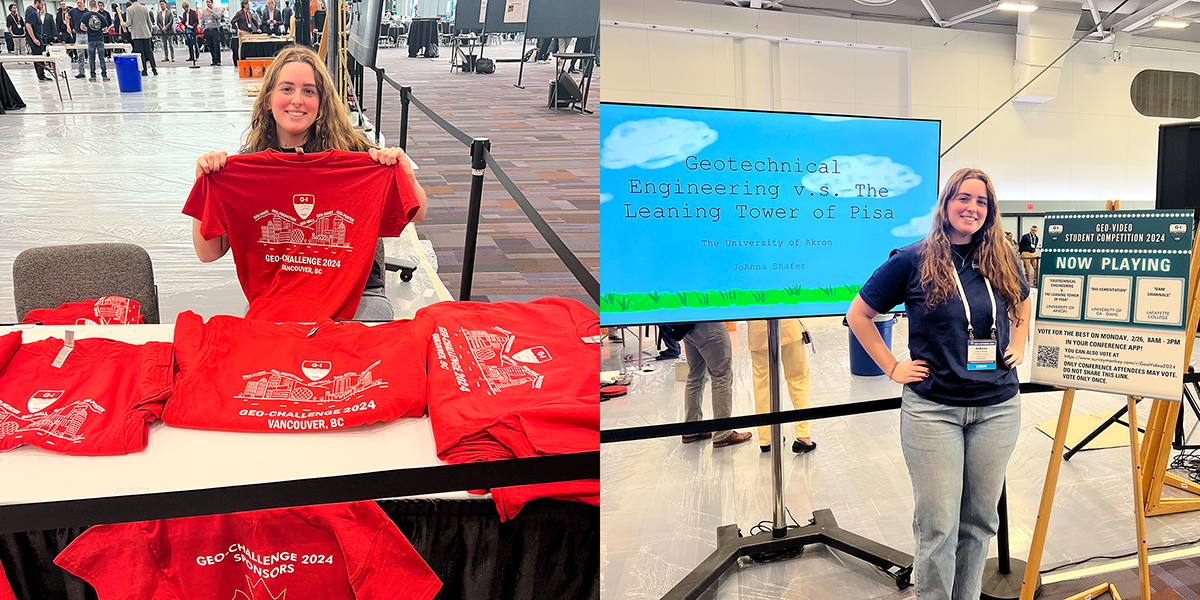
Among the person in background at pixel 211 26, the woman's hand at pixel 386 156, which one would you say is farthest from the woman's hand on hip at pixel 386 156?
the person in background at pixel 211 26

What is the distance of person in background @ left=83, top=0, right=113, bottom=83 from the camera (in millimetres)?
4164

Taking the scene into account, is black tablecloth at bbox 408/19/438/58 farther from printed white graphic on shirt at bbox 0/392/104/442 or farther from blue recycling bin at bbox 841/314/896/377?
blue recycling bin at bbox 841/314/896/377

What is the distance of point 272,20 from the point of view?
3613mm

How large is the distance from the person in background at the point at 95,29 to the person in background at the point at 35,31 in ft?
0.81

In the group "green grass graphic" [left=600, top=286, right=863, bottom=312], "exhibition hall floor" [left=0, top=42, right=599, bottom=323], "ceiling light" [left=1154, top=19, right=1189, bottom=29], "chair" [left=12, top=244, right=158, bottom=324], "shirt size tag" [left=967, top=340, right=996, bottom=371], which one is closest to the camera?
"shirt size tag" [left=967, top=340, right=996, bottom=371]

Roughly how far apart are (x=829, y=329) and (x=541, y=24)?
298 cm

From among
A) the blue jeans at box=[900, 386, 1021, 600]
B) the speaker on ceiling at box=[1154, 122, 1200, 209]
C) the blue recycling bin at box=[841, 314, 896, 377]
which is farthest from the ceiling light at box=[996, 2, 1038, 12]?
the blue jeans at box=[900, 386, 1021, 600]

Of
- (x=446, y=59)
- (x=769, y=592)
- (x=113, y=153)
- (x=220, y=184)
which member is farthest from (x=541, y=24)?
(x=113, y=153)

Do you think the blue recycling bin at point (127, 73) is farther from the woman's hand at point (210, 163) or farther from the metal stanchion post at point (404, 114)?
the woman's hand at point (210, 163)

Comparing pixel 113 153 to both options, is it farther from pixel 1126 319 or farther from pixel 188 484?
pixel 1126 319

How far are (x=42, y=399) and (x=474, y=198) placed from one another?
168cm

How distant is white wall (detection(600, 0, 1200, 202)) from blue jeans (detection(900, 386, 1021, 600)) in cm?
369

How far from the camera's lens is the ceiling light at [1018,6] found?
516 centimetres

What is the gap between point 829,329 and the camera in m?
5.08
